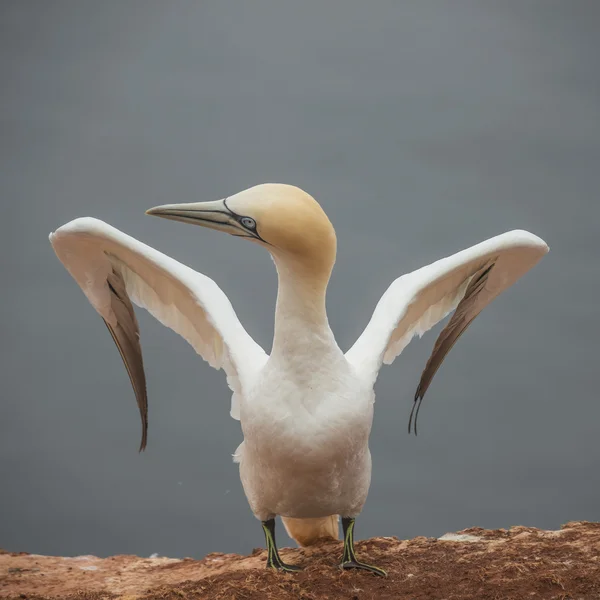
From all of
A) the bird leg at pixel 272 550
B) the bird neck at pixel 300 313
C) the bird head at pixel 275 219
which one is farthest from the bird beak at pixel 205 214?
the bird leg at pixel 272 550

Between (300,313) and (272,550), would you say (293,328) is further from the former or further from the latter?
(272,550)

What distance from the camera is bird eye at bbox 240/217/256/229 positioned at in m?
4.39

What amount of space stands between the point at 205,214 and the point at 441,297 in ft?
Answer: 6.25

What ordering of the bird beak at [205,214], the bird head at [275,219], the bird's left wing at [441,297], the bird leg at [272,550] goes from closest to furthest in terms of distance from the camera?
the bird head at [275,219] → the bird beak at [205,214] → the bird leg at [272,550] → the bird's left wing at [441,297]

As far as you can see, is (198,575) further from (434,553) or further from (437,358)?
(437,358)

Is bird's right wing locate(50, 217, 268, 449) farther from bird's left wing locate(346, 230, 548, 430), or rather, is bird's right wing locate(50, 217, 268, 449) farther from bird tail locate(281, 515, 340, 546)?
bird tail locate(281, 515, 340, 546)

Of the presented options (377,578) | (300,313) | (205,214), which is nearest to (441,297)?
(300,313)

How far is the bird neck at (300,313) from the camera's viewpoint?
4.59 metres

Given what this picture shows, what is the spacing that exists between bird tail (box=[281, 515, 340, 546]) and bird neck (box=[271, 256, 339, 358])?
130 cm

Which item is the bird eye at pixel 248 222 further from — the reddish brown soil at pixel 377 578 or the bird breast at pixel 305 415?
the reddish brown soil at pixel 377 578

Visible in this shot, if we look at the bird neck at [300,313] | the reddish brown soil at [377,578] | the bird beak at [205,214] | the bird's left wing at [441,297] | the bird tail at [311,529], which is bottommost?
the reddish brown soil at [377,578]

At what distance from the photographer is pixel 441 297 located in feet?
19.1

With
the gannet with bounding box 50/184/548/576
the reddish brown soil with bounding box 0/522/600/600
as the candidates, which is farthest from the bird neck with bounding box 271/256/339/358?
the reddish brown soil with bounding box 0/522/600/600

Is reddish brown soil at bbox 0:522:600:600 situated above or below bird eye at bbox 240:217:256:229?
below
